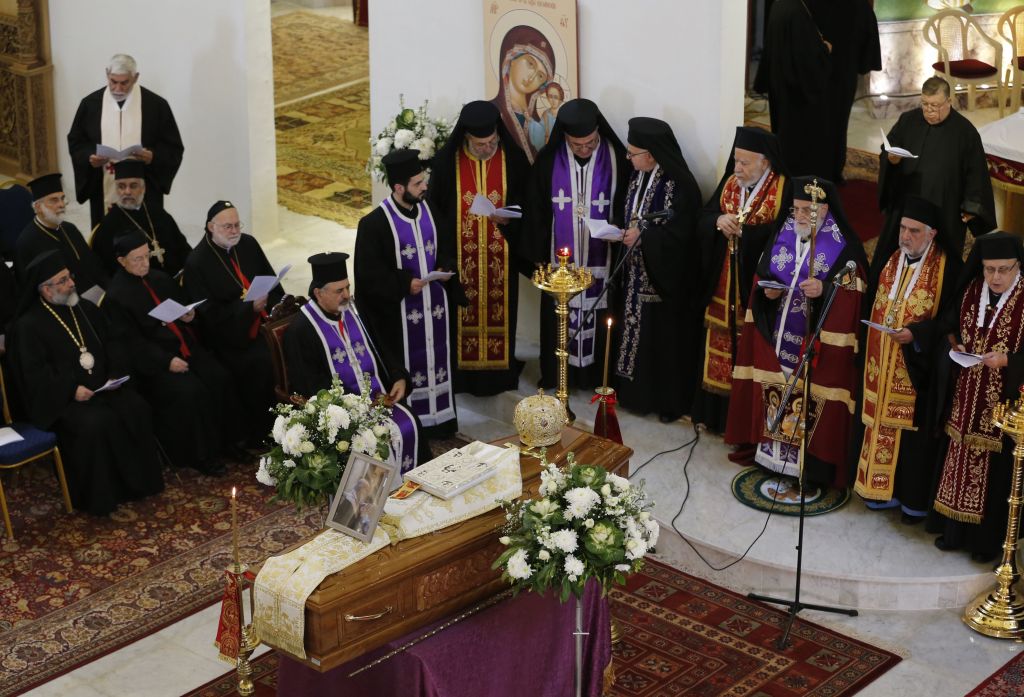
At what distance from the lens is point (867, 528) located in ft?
27.2

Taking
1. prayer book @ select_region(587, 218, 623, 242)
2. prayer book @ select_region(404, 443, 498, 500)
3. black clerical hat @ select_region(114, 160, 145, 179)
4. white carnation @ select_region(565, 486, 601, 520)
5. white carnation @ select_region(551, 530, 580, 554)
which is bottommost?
white carnation @ select_region(551, 530, 580, 554)

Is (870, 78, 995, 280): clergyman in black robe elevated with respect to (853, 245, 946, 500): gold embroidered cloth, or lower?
elevated

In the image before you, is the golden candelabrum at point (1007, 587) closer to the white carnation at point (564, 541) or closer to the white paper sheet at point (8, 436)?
the white carnation at point (564, 541)

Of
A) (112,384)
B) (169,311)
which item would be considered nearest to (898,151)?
(169,311)

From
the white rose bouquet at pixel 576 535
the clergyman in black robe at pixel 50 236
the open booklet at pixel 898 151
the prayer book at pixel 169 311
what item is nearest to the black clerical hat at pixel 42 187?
the clergyman in black robe at pixel 50 236

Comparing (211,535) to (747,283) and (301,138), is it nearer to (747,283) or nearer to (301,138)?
(747,283)

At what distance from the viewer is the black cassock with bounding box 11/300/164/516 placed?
873cm

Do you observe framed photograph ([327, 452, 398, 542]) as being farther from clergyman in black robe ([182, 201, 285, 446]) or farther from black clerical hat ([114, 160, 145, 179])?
black clerical hat ([114, 160, 145, 179])

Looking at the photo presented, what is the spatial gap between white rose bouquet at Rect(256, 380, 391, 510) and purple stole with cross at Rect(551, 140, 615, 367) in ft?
9.65

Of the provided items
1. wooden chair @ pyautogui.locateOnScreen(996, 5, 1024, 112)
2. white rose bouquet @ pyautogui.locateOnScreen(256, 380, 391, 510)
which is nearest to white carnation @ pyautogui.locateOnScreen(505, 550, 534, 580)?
white rose bouquet @ pyautogui.locateOnScreen(256, 380, 391, 510)

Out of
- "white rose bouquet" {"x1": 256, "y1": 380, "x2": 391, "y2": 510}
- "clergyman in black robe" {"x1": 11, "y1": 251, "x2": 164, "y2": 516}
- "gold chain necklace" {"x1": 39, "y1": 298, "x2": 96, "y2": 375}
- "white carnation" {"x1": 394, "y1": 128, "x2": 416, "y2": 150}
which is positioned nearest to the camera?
"white rose bouquet" {"x1": 256, "y1": 380, "x2": 391, "y2": 510}

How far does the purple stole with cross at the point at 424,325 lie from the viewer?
936 centimetres

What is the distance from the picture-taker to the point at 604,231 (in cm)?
888

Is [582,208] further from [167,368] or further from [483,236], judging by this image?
[167,368]
